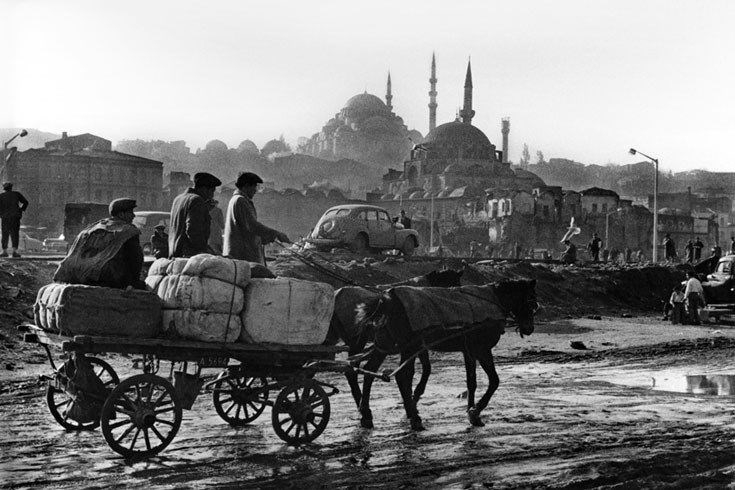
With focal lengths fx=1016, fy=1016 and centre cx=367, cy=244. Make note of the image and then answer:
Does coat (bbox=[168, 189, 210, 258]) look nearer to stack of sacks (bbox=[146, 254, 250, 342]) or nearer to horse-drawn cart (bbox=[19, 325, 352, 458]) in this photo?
stack of sacks (bbox=[146, 254, 250, 342])

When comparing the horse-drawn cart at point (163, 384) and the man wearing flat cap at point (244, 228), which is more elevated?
the man wearing flat cap at point (244, 228)

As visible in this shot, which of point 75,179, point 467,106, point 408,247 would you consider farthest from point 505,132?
point 408,247

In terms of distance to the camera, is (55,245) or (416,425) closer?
(416,425)

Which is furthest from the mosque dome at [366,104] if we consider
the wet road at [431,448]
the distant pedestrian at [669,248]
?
the wet road at [431,448]

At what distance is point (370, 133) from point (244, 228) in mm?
149448

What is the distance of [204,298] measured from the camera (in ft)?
28.5

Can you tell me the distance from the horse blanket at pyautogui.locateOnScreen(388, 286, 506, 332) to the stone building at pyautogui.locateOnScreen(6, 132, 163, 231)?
217 feet

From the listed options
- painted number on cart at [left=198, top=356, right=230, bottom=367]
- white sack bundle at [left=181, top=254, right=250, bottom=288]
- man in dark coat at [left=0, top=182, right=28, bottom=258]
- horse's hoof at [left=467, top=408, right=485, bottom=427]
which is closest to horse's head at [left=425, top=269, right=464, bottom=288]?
horse's hoof at [left=467, top=408, right=485, bottom=427]

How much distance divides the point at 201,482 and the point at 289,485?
66cm

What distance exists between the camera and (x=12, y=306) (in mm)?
17594

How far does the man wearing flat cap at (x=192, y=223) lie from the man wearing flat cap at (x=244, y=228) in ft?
1.61

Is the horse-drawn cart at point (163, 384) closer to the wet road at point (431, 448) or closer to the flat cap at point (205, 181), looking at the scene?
the wet road at point (431, 448)

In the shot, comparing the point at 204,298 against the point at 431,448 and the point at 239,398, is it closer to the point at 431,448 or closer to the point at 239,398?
the point at 239,398

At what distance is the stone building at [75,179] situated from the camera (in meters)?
76.8
